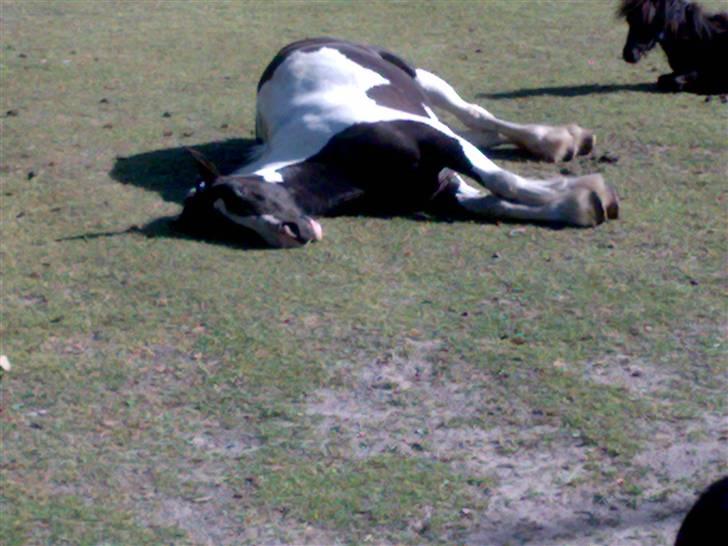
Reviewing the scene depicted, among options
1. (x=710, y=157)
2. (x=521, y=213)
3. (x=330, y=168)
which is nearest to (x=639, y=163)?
(x=710, y=157)

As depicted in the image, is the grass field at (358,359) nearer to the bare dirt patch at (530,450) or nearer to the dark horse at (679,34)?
the bare dirt patch at (530,450)

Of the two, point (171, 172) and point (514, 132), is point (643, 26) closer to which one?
point (514, 132)

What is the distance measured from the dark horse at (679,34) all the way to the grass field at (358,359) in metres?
0.97

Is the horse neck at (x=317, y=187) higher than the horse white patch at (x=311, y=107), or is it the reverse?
the horse white patch at (x=311, y=107)

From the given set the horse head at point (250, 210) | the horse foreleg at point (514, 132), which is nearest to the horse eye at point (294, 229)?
the horse head at point (250, 210)

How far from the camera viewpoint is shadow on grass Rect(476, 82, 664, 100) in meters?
8.80

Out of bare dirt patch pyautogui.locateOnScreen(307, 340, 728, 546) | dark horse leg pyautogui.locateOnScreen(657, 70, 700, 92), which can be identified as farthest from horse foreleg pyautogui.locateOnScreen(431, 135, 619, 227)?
dark horse leg pyautogui.locateOnScreen(657, 70, 700, 92)

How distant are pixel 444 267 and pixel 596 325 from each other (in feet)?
2.97

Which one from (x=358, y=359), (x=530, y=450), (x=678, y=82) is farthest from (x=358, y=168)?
(x=678, y=82)

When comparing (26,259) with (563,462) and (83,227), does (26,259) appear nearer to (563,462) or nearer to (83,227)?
(83,227)

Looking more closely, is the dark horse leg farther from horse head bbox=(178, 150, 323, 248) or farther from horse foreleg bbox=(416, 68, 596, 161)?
horse head bbox=(178, 150, 323, 248)

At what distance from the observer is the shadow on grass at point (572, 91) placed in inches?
347

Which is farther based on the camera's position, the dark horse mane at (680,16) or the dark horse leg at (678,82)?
the dark horse mane at (680,16)

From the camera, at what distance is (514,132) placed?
7359mm
